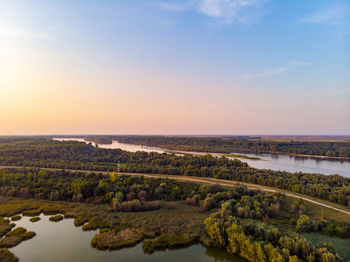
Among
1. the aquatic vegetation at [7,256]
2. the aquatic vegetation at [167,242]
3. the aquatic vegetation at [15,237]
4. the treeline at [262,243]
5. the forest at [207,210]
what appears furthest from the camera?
the aquatic vegetation at [15,237]

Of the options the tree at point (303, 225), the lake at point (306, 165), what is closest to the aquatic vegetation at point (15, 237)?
the tree at point (303, 225)

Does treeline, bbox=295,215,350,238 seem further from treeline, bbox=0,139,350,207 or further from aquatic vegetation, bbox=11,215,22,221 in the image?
aquatic vegetation, bbox=11,215,22,221

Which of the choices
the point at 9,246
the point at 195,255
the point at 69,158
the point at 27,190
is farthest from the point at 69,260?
the point at 69,158

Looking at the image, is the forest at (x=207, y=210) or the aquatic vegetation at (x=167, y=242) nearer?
the forest at (x=207, y=210)

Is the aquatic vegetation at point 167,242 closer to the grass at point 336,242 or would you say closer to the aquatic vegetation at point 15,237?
the grass at point 336,242

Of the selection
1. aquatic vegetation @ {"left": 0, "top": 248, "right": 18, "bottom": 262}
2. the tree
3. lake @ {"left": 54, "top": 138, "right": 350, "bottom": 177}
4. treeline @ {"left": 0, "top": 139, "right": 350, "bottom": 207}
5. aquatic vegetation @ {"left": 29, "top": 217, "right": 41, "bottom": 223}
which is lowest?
aquatic vegetation @ {"left": 29, "top": 217, "right": 41, "bottom": 223}

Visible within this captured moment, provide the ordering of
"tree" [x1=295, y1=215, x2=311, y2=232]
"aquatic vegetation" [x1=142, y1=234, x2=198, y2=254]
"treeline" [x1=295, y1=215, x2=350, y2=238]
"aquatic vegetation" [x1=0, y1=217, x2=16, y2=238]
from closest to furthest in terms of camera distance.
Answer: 1. "aquatic vegetation" [x1=142, y1=234, x2=198, y2=254]
2. "treeline" [x1=295, y1=215, x2=350, y2=238]
3. "tree" [x1=295, y1=215, x2=311, y2=232]
4. "aquatic vegetation" [x1=0, y1=217, x2=16, y2=238]

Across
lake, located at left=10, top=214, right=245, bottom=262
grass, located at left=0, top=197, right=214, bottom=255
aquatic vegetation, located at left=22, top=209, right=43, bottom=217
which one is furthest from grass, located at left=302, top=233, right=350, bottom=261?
aquatic vegetation, located at left=22, top=209, right=43, bottom=217

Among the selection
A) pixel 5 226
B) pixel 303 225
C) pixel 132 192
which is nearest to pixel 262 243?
pixel 303 225
